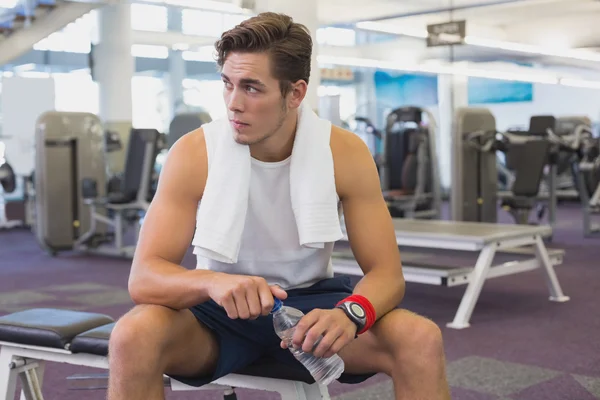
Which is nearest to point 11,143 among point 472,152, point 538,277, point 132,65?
point 132,65

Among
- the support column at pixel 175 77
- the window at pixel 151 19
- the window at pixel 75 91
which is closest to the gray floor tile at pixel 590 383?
the window at pixel 75 91

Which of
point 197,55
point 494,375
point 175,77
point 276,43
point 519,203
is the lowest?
point 494,375

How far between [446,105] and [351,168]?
1069cm

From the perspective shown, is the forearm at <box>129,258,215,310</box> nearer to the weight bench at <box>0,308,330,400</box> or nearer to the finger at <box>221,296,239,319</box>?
the finger at <box>221,296,239,319</box>

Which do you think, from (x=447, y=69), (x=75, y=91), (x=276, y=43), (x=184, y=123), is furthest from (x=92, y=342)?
(x=447, y=69)

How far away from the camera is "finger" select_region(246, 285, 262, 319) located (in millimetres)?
1428

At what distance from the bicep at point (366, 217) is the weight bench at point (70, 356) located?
Result: 11.1 inches

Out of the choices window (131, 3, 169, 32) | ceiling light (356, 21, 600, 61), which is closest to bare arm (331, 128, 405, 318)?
ceiling light (356, 21, 600, 61)

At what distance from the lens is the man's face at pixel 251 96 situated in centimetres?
164

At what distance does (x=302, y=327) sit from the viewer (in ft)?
4.70

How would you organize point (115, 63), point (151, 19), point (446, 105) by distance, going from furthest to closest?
point (446, 105), point (151, 19), point (115, 63)

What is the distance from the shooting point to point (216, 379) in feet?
5.43

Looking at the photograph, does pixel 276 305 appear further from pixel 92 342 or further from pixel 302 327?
pixel 92 342

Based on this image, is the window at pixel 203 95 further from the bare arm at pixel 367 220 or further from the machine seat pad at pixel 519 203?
the bare arm at pixel 367 220
